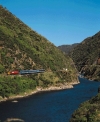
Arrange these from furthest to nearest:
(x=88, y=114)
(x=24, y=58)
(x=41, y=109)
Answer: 1. (x=24, y=58)
2. (x=41, y=109)
3. (x=88, y=114)

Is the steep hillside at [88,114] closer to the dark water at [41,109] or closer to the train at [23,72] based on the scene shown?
the dark water at [41,109]

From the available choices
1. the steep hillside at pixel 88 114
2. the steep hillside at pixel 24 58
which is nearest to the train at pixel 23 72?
the steep hillside at pixel 24 58

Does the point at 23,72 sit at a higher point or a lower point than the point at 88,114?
higher

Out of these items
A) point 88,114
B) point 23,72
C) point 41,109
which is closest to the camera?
point 88,114

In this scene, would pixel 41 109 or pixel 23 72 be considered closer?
pixel 41 109

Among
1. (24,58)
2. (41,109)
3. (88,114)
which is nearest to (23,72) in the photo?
(24,58)

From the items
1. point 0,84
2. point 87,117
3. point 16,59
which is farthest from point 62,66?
point 87,117

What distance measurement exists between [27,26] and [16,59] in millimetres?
56207

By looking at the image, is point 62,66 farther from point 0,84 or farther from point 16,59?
point 0,84

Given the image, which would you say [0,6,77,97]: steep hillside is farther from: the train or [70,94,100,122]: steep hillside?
[70,94,100,122]: steep hillside

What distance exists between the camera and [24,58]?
15425 centimetres

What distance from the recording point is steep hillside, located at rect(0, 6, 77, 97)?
13009 centimetres

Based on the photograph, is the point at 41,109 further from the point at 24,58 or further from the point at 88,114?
the point at 24,58

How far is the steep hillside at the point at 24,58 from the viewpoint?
13009cm
